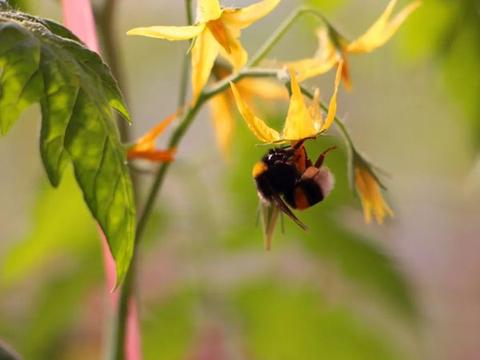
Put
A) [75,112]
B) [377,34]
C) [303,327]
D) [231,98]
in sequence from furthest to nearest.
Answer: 1. [303,327]
2. [231,98]
3. [377,34]
4. [75,112]

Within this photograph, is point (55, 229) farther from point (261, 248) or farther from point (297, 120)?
point (297, 120)

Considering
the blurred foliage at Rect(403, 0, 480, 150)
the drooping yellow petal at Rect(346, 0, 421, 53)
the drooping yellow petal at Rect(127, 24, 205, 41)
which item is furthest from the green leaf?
the blurred foliage at Rect(403, 0, 480, 150)

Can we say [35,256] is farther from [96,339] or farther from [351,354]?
[96,339]

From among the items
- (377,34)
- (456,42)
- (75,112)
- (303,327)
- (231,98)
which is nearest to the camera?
(75,112)

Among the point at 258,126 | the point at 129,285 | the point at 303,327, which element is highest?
the point at 258,126

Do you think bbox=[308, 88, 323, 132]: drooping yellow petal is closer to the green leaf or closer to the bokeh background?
the green leaf

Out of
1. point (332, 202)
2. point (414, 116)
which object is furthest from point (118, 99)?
point (414, 116)

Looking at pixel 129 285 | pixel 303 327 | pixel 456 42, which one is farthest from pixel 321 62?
pixel 303 327

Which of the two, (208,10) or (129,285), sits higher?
(208,10)
